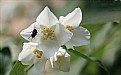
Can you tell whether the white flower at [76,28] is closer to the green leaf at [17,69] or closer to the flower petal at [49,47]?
the flower petal at [49,47]

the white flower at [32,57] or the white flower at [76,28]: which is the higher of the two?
the white flower at [76,28]

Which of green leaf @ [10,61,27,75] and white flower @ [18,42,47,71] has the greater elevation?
white flower @ [18,42,47,71]

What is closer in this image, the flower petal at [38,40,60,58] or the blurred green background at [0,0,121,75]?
the flower petal at [38,40,60,58]

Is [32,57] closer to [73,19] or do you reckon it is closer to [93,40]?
[73,19]

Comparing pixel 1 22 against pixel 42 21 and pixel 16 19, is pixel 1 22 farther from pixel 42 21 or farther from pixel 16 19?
pixel 42 21

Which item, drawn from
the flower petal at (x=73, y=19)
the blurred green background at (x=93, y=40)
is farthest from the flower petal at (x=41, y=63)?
the blurred green background at (x=93, y=40)

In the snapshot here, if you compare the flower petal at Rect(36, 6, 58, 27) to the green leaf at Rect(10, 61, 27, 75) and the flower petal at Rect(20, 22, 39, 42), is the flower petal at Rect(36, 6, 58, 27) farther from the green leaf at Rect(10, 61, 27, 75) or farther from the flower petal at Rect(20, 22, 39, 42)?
the green leaf at Rect(10, 61, 27, 75)

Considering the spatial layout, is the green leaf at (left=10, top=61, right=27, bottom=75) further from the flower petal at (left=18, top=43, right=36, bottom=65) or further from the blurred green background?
the blurred green background

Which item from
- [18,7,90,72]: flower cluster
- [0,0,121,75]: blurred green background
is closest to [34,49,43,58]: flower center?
[18,7,90,72]: flower cluster
